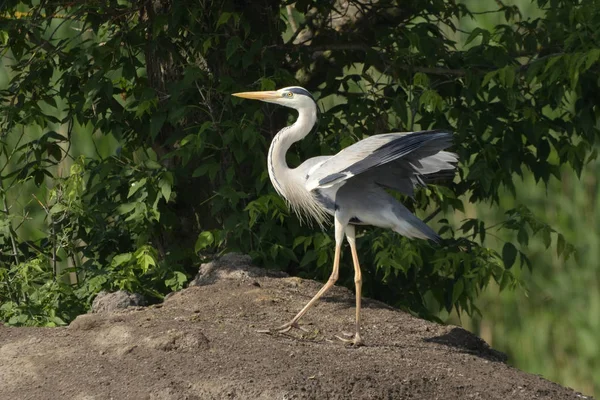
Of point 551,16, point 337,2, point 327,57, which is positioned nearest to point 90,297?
point 327,57

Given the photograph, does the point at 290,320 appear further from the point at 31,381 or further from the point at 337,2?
the point at 337,2

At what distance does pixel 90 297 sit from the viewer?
5.29 m

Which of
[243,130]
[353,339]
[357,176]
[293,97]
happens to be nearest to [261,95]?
[293,97]

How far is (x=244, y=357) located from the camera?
13.1ft

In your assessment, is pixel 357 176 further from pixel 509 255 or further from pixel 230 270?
pixel 509 255

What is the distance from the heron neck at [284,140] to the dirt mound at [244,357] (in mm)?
568

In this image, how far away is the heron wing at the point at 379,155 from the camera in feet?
14.2

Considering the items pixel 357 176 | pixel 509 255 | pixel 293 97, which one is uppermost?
pixel 293 97

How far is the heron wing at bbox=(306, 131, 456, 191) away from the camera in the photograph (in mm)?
4340

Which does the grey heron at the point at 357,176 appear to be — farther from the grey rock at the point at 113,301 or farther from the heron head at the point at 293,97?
the grey rock at the point at 113,301

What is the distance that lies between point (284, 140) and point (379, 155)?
0.72 metres

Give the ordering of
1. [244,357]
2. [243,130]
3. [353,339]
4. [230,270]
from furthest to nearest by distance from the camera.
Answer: [243,130] < [230,270] < [353,339] < [244,357]

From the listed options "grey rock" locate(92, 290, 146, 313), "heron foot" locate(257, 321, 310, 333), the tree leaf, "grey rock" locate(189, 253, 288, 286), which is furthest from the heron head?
the tree leaf

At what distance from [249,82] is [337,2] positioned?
920 millimetres
